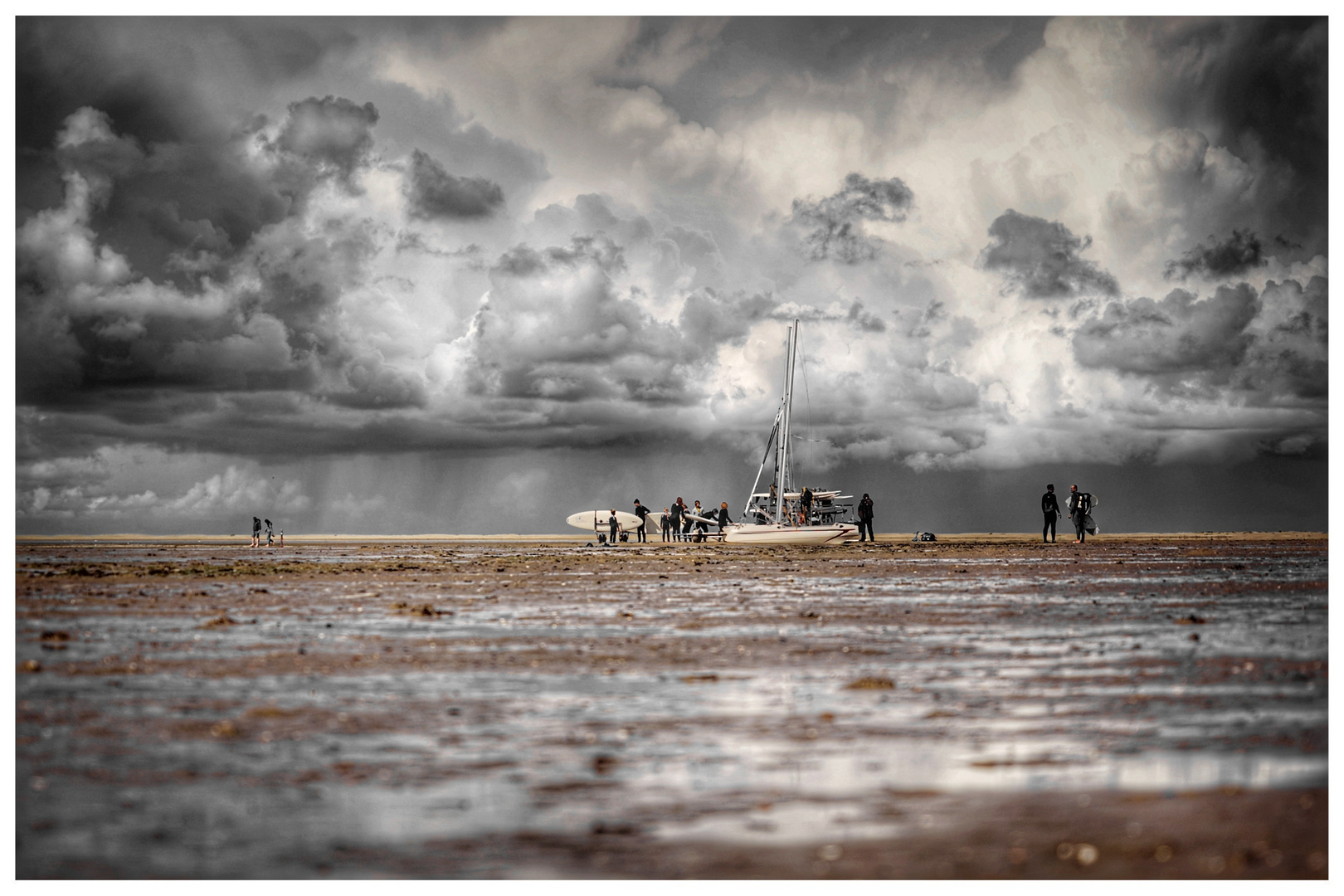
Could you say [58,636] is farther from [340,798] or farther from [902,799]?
[902,799]

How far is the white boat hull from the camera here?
5656 cm

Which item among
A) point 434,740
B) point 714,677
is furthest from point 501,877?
point 714,677

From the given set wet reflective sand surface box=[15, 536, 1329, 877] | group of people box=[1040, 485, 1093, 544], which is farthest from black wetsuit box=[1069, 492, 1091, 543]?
wet reflective sand surface box=[15, 536, 1329, 877]

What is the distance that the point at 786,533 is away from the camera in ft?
186

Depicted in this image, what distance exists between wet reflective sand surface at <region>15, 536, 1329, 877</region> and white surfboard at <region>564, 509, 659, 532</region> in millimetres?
52057

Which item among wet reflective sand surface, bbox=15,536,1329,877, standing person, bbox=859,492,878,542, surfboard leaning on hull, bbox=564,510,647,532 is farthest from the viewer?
surfboard leaning on hull, bbox=564,510,647,532

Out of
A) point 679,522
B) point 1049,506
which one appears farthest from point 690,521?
point 1049,506

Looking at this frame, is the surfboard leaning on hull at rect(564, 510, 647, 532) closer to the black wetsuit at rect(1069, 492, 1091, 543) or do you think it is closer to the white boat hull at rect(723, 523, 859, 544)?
the white boat hull at rect(723, 523, 859, 544)

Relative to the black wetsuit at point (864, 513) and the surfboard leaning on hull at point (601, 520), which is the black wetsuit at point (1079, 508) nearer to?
the black wetsuit at point (864, 513)

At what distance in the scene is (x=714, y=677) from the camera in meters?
10.3

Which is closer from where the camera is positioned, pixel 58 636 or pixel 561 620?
pixel 58 636

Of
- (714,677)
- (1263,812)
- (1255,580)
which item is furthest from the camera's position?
(1255,580)

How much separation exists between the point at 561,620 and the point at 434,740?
8286mm
